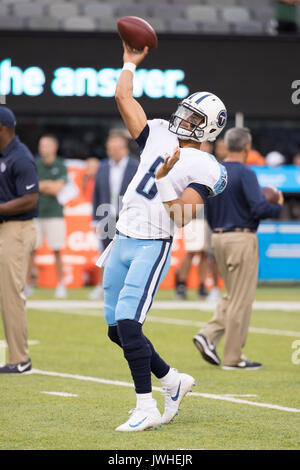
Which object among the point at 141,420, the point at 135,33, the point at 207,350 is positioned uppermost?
the point at 135,33

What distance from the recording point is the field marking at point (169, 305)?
44.4 feet

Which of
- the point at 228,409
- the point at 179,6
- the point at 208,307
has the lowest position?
the point at 208,307

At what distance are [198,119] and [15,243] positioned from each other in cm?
250

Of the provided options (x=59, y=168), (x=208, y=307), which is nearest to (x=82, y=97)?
(x=59, y=168)

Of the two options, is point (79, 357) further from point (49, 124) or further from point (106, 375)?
point (49, 124)

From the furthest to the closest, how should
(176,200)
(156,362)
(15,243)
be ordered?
1. (15,243)
2. (156,362)
3. (176,200)

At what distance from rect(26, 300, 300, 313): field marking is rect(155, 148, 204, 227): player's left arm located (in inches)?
299

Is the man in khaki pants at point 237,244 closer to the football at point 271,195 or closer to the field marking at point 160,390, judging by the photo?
the football at point 271,195

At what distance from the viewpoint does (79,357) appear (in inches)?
362

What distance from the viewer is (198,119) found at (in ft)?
20.1

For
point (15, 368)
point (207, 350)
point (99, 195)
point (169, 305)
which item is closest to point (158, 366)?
point (15, 368)

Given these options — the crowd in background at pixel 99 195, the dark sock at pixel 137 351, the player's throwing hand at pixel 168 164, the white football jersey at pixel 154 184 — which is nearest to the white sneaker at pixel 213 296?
the crowd in background at pixel 99 195

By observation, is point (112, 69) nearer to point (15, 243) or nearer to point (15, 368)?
point (15, 243)
